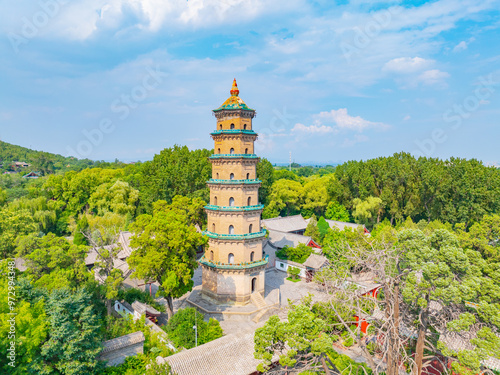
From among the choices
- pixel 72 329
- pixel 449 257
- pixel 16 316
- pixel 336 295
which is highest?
pixel 449 257

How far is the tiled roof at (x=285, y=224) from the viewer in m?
44.9

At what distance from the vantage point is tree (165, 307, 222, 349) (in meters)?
18.3

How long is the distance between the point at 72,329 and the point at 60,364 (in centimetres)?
144

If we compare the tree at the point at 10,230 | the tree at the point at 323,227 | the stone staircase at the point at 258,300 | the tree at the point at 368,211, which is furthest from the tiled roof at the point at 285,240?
the tree at the point at 10,230

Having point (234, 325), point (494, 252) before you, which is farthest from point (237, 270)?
point (494, 252)

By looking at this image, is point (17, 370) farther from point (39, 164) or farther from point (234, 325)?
point (39, 164)

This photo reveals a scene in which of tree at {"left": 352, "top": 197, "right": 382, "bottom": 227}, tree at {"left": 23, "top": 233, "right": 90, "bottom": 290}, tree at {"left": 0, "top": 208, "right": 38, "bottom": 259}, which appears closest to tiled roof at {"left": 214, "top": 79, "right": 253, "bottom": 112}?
tree at {"left": 23, "top": 233, "right": 90, "bottom": 290}

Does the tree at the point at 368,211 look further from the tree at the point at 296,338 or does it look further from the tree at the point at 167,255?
the tree at the point at 296,338

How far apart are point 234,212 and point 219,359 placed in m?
11.0

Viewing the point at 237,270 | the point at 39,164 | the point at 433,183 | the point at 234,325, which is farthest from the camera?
the point at 39,164

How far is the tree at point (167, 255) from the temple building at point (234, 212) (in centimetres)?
367

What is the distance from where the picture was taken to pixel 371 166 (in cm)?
5106

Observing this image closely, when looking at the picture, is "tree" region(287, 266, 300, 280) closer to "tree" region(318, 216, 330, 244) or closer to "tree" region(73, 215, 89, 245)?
"tree" region(318, 216, 330, 244)

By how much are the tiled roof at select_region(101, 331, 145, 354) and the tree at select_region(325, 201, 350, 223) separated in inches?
1625
